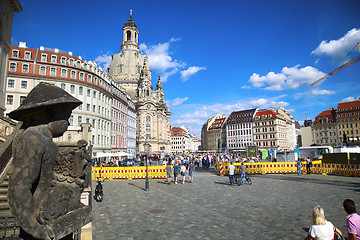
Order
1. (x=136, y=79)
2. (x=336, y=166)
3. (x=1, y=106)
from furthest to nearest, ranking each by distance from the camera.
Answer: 1. (x=136, y=79)
2. (x=336, y=166)
3. (x=1, y=106)

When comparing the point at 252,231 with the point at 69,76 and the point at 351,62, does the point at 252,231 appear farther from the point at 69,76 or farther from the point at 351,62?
the point at 351,62

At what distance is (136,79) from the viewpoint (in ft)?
356

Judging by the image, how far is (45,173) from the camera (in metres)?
2.44

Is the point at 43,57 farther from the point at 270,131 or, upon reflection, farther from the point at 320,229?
the point at 270,131

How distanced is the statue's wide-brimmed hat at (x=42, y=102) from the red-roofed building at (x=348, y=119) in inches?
3757

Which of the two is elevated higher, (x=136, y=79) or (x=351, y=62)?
(x=136, y=79)

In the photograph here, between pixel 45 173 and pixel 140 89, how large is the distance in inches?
4040

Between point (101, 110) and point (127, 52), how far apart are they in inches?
2733

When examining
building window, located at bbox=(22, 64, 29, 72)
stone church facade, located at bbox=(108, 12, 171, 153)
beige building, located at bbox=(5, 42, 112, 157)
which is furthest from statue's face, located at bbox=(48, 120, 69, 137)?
stone church facade, located at bbox=(108, 12, 171, 153)

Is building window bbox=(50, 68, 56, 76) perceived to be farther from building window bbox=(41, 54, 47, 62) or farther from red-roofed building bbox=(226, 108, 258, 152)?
red-roofed building bbox=(226, 108, 258, 152)

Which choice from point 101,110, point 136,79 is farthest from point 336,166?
point 136,79

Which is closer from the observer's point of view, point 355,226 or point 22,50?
point 355,226

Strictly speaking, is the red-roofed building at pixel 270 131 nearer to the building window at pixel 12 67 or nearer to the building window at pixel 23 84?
the building window at pixel 23 84

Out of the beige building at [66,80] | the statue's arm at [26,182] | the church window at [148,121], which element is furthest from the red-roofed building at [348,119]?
the statue's arm at [26,182]
